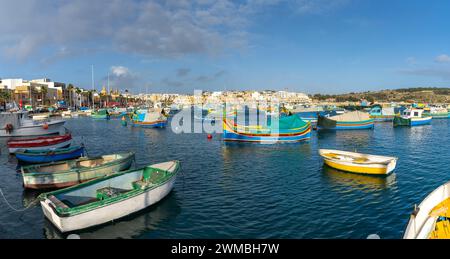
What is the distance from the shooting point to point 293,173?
27.6 m

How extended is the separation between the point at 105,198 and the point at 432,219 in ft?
55.2

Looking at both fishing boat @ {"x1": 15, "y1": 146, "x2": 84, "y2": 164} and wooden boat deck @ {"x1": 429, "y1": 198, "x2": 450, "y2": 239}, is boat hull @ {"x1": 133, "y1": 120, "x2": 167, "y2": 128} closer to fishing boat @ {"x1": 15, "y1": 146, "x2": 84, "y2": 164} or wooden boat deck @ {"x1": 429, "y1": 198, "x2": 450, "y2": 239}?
fishing boat @ {"x1": 15, "y1": 146, "x2": 84, "y2": 164}

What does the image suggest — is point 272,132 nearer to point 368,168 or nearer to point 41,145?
point 368,168

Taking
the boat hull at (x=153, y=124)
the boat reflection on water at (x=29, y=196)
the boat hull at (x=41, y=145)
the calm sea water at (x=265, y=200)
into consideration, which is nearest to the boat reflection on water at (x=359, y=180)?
the calm sea water at (x=265, y=200)

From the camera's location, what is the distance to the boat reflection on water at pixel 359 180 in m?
23.2

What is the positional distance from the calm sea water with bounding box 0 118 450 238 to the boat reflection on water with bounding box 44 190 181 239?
0.05m

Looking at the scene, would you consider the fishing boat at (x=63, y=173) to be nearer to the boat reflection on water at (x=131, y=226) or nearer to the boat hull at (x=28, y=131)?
the boat reflection on water at (x=131, y=226)

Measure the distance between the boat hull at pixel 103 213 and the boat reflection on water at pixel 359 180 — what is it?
49.9ft

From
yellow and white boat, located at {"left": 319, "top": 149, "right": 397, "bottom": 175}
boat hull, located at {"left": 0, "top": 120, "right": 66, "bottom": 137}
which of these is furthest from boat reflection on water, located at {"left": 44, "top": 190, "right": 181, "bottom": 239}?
boat hull, located at {"left": 0, "top": 120, "right": 66, "bottom": 137}
